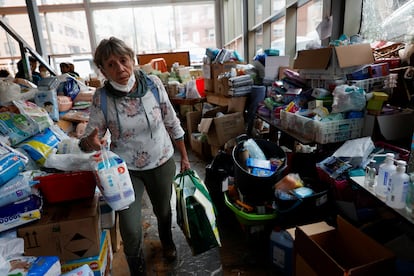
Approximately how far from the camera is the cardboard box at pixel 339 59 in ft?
5.54

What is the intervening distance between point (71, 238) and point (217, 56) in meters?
2.97

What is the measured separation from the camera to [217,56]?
12.0ft

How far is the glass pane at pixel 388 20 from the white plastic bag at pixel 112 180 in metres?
1.77

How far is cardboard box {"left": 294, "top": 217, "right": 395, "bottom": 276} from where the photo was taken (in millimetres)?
982

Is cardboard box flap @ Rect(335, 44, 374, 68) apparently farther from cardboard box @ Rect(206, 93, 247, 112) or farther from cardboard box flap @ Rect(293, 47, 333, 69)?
cardboard box @ Rect(206, 93, 247, 112)

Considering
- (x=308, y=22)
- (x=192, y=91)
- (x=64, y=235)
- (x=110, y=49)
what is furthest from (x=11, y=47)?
(x=64, y=235)

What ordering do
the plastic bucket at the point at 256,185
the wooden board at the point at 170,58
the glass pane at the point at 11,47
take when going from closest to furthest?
the plastic bucket at the point at 256,185, the wooden board at the point at 170,58, the glass pane at the point at 11,47

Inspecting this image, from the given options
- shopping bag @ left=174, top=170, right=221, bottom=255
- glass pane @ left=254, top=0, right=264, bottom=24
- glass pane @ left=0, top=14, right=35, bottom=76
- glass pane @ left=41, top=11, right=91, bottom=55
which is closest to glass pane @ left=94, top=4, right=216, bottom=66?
glass pane @ left=41, top=11, right=91, bottom=55

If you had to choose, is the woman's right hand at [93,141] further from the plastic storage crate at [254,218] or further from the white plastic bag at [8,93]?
the white plastic bag at [8,93]

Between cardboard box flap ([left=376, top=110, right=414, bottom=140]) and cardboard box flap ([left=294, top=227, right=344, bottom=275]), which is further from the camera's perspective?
cardboard box flap ([left=376, top=110, right=414, bottom=140])

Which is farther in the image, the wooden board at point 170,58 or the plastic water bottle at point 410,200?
the wooden board at point 170,58

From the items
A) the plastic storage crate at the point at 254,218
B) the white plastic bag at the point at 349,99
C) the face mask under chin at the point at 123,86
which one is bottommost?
the plastic storage crate at the point at 254,218

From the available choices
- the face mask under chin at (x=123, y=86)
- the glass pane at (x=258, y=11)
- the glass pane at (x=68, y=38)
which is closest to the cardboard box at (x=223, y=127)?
the face mask under chin at (x=123, y=86)

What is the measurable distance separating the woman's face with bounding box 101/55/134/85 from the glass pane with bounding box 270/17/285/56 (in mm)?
3007
